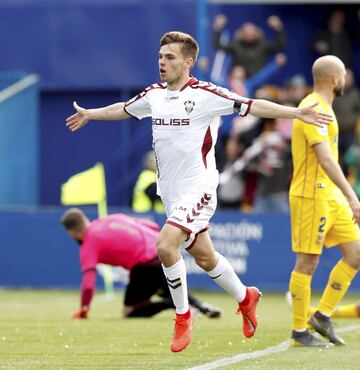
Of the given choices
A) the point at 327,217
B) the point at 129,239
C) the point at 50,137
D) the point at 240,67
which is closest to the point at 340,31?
the point at 240,67

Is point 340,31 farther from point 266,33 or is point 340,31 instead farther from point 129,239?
point 129,239

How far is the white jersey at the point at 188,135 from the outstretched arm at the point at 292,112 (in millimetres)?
174

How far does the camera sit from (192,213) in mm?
8820

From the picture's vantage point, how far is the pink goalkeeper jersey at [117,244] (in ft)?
42.5

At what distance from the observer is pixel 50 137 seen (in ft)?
74.7

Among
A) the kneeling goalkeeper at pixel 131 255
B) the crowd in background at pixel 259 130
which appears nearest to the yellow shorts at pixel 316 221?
the kneeling goalkeeper at pixel 131 255

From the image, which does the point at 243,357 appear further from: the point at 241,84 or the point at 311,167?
the point at 241,84

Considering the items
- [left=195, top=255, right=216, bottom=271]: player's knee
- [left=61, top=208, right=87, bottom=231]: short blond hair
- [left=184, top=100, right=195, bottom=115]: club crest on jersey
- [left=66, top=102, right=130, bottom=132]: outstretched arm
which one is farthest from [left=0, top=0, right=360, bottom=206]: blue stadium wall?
[left=184, top=100, right=195, bottom=115]: club crest on jersey

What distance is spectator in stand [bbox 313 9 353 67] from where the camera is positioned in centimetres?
2055

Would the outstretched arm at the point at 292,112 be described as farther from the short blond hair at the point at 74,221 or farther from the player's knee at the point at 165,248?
the short blond hair at the point at 74,221

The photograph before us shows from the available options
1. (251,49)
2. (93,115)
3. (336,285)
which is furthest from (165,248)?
(251,49)

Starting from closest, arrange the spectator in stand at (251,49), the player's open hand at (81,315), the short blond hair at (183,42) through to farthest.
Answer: the short blond hair at (183,42) < the player's open hand at (81,315) < the spectator in stand at (251,49)

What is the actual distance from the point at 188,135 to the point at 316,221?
1.49 m

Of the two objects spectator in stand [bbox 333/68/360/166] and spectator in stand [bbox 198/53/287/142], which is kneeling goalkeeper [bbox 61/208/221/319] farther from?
spectator in stand [bbox 333/68/360/166]
